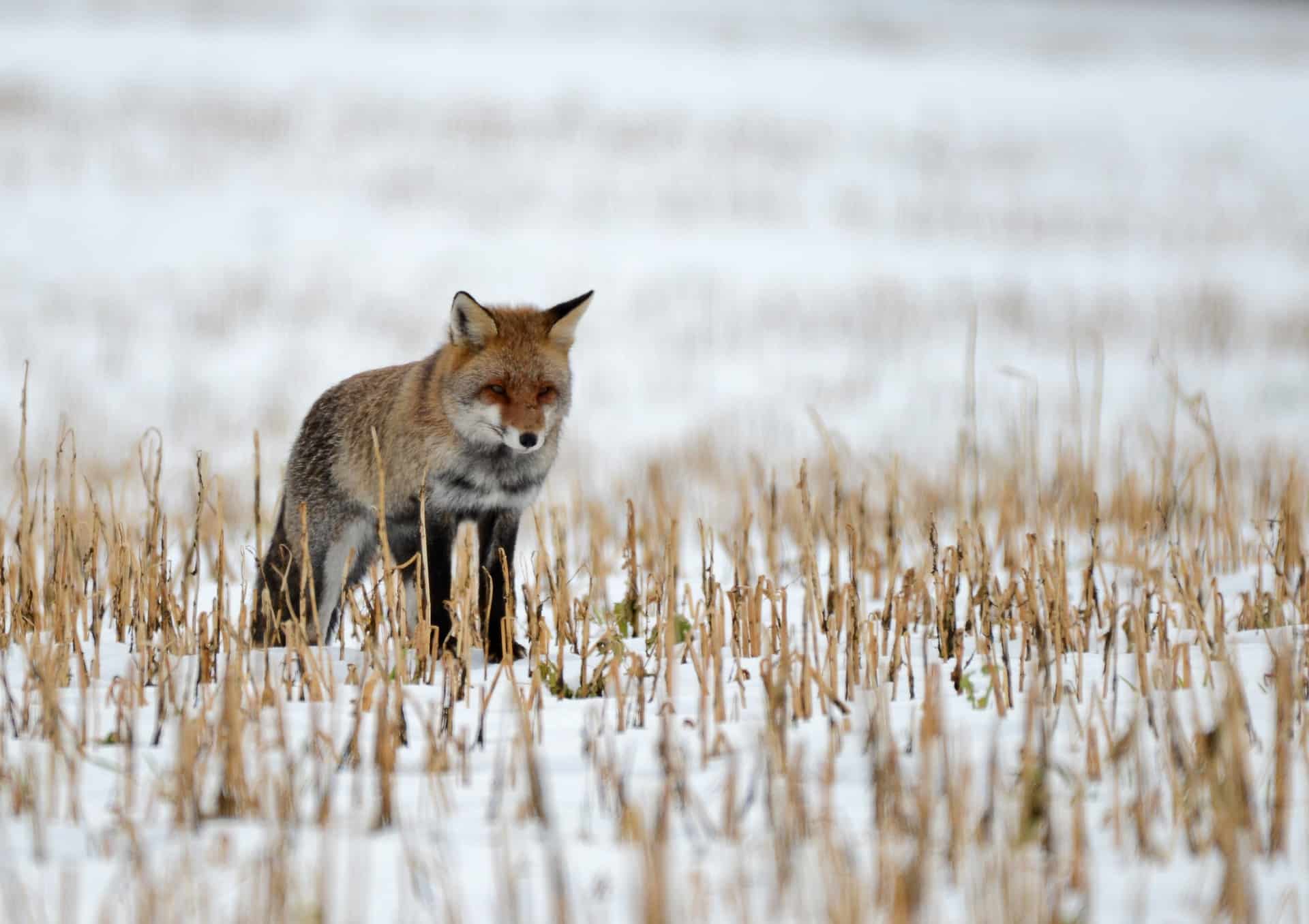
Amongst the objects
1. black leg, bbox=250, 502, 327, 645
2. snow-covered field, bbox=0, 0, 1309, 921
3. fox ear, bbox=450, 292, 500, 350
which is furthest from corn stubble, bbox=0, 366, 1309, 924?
fox ear, bbox=450, 292, 500, 350

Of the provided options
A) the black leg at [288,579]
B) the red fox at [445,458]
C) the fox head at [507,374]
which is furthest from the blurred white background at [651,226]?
the black leg at [288,579]

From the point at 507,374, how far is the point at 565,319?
0.40m

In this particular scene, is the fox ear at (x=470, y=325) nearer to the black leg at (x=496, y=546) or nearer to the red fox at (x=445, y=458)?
the red fox at (x=445, y=458)

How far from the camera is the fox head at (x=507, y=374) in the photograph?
17.1 feet

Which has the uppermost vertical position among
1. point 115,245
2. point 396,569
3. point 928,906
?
point 115,245

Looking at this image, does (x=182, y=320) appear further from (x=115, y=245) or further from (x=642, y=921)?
(x=642, y=921)

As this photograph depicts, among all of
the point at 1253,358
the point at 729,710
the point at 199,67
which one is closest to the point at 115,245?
the point at 199,67

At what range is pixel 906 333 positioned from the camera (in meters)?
17.1

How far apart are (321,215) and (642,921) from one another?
66.6 ft

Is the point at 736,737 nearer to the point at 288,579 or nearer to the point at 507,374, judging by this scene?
the point at 507,374

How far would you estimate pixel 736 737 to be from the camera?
12.0 feet

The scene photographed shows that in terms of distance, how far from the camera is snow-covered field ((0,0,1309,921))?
9.11ft

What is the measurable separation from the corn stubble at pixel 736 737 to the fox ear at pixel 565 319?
0.88 m

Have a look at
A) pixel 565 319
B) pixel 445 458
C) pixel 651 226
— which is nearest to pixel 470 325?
pixel 565 319
